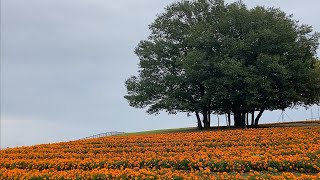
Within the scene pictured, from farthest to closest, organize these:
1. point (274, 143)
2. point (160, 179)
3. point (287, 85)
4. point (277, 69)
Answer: point (287, 85)
point (277, 69)
point (274, 143)
point (160, 179)

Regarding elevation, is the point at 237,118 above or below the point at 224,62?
below

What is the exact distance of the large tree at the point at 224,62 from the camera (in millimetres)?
38156

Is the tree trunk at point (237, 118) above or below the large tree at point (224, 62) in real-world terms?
below

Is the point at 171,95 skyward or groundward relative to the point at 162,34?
groundward

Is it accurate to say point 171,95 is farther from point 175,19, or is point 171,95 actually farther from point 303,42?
point 303,42

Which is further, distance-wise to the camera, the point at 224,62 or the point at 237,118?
the point at 237,118

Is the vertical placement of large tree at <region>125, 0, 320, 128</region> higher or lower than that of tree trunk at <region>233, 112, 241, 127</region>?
higher

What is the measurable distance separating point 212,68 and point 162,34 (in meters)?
8.71

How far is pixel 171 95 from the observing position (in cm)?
4222

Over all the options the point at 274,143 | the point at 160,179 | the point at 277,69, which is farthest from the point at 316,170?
the point at 277,69

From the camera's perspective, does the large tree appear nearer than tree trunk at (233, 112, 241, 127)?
Yes

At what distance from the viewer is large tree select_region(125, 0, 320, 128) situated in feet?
125

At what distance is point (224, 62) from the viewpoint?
37844 millimetres

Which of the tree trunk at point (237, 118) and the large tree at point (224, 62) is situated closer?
the large tree at point (224, 62)
